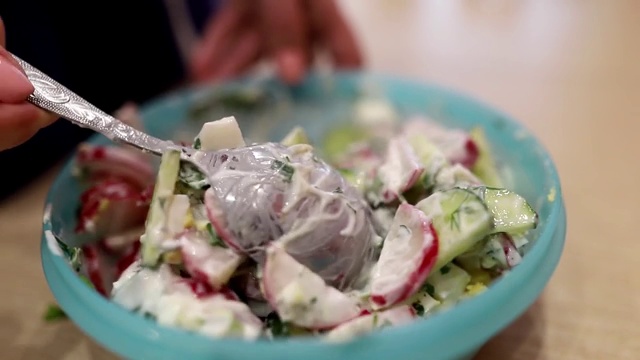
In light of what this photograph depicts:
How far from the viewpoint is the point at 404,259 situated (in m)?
0.53

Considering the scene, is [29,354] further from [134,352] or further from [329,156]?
[329,156]

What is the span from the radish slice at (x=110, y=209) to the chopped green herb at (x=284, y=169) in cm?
19

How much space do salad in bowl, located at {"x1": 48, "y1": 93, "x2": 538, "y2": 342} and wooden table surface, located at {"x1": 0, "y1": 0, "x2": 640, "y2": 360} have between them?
0.45 feet

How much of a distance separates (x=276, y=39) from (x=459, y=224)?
2.01ft

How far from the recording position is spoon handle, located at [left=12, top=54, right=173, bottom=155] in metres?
0.57

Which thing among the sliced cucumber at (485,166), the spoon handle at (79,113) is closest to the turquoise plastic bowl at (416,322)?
the sliced cucumber at (485,166)

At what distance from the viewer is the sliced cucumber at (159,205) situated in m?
0.53

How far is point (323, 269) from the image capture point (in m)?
0.55

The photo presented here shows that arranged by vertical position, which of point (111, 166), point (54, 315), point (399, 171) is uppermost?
point (399, 171)

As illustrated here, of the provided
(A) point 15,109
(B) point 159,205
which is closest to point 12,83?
(A) point 15,109

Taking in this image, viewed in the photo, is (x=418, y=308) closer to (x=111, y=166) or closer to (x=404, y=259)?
(x=404, y=259)

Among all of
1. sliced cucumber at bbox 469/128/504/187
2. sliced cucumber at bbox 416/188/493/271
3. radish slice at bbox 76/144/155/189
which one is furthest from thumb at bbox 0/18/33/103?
sliced cucumber at bbox 469/128/504/187

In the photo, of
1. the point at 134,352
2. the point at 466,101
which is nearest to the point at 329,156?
the point at 466,101

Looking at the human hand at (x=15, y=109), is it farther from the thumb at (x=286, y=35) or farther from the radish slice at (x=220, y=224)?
the thumb at (x=286, y=35)
